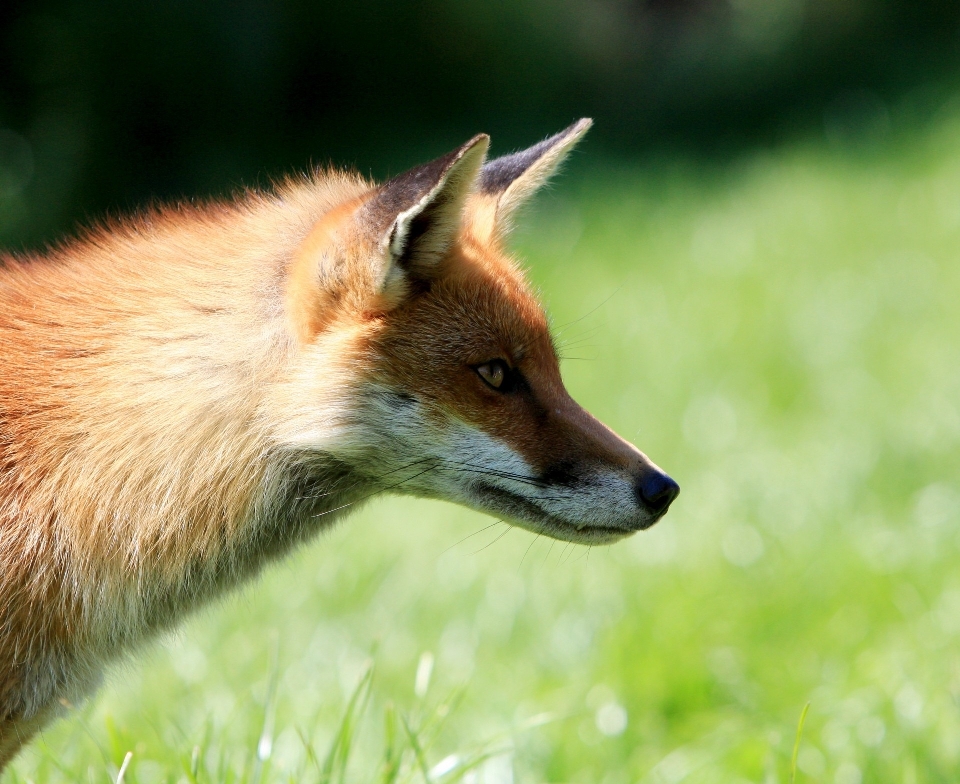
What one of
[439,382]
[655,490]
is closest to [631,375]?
[655,490]

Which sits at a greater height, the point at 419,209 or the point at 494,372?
the point at 419,209

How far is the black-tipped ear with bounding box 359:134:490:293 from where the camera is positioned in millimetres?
3113

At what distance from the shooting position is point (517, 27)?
18219 millimetres

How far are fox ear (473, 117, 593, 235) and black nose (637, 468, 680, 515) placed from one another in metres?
1.13

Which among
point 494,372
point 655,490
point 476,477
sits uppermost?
point 494,372

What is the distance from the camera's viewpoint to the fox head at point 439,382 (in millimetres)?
3291

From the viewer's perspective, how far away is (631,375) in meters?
9.55

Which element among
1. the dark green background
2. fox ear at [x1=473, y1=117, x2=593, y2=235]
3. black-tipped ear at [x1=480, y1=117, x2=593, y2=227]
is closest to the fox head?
fox ear at [x1=473, y1=117, x2=593, y2=235]

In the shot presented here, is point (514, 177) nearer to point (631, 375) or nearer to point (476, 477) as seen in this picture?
point (476, 477)

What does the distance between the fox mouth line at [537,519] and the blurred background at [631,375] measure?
91 cm

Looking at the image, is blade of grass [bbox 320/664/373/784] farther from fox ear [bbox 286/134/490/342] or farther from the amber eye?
fox ear [bbox 286/134/490/342]

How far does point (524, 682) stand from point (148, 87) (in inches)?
441

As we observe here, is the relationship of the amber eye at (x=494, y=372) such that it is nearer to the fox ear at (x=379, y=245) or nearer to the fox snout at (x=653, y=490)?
the fox ear at (x=379, y=245)

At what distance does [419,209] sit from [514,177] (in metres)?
1.08
